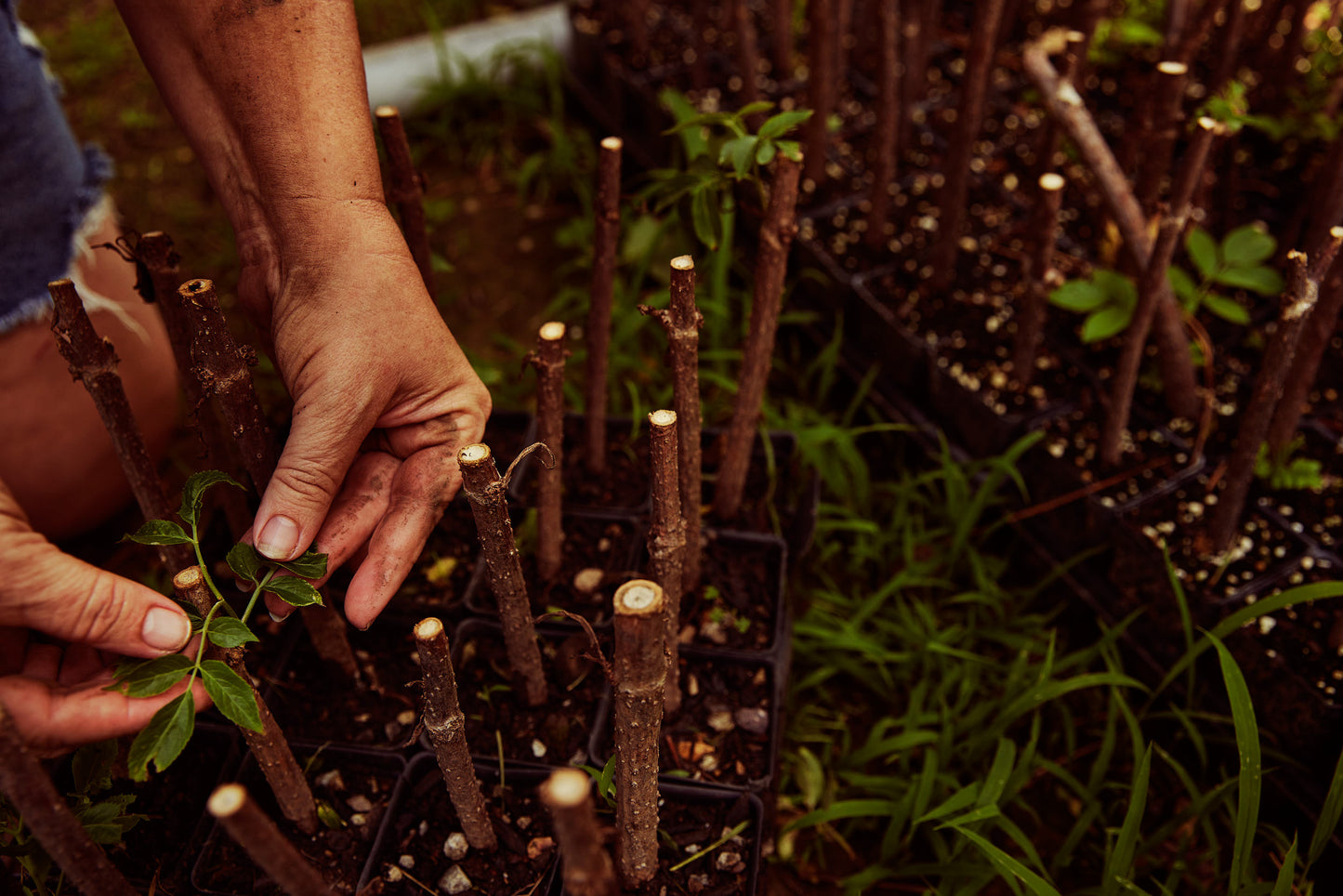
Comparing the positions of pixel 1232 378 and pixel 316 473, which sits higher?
pixel 316 473

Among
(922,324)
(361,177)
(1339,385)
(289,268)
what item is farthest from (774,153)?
(1339,385)

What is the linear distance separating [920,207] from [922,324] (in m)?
0.46

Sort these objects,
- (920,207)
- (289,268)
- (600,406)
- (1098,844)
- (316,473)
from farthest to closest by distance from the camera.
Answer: (920,207) → (600,406) → (1098,844) → (289,268) → (316,473)

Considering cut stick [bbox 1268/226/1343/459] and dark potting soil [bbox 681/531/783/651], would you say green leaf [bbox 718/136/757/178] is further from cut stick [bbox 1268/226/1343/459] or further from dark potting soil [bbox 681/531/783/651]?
cut stick [bbox 1268/226/1343/459]

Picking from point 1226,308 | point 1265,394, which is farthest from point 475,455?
point 1226,308

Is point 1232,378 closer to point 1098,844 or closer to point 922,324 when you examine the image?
point 922,324

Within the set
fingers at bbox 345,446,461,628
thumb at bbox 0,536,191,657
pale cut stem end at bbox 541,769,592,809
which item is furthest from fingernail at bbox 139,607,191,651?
pale cut stem end at bbox 541,769,592,809

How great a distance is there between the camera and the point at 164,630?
120 cm

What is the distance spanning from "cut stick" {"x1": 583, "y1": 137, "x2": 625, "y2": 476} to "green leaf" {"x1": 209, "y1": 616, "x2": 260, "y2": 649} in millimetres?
851

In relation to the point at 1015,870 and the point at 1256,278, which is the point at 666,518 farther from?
the point at 1256,278

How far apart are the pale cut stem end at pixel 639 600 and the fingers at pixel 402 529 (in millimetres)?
515

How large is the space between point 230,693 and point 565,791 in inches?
19.1

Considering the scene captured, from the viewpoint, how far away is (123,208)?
319cm

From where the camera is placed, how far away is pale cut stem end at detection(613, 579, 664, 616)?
3.16 feet
